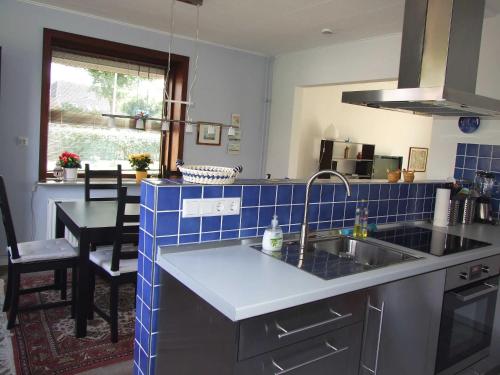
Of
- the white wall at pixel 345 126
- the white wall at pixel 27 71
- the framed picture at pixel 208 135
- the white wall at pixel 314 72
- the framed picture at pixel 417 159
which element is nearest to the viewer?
the white wall at pixel 27 71

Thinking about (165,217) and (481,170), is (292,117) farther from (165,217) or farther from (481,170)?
(165,217)

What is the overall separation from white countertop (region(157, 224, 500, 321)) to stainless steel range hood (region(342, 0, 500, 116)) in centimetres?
77

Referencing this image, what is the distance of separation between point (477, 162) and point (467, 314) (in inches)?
54.4

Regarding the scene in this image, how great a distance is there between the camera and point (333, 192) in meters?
2.15

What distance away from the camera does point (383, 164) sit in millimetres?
6574

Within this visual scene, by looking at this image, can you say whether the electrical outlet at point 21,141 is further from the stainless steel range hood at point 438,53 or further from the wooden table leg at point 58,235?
the stainless steel range hood at point 438,53

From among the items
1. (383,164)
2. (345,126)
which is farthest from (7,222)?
(383,164)

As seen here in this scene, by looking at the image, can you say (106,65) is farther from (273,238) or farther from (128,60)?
(273,238)

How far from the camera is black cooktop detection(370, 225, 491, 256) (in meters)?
2.05

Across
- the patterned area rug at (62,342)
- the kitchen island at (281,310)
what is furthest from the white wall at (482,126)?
the patterned area rug at (62,342)

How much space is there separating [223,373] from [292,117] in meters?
4.02

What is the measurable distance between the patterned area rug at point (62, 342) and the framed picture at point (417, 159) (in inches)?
230

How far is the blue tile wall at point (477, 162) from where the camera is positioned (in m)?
2.90

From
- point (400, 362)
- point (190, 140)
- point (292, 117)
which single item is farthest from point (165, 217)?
point (292, 117)
